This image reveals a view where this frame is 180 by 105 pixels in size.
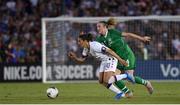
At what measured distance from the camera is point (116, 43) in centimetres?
1770

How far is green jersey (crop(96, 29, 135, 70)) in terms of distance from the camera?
17.5m

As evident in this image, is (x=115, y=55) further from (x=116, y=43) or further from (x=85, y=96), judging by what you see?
(x=85, y=96)

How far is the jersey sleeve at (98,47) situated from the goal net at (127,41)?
1008 cm

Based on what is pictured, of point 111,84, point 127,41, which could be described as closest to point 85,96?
point 111,84

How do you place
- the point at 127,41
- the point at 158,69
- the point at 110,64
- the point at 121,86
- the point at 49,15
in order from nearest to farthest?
the point at 110,64, the point at 121,86, the point at 158,69, the point at 127,41, the point at 49,15

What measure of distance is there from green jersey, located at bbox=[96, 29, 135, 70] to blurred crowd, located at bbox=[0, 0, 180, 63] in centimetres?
892

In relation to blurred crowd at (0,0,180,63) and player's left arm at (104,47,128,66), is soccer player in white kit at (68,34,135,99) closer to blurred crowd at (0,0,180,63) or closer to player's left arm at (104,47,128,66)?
player's left arm at (104,47,128,66)

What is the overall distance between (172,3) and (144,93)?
35.7ft

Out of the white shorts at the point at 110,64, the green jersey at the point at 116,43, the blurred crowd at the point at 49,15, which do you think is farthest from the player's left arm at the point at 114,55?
the blurred crowd at the point at 49,15

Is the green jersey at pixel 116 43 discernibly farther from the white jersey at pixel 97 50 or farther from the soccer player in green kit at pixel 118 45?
the white jersey at pixel 97 50

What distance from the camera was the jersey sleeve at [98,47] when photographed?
54.6ft

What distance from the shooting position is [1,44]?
2983 cm

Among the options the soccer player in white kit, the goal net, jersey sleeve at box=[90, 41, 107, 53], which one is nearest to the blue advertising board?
the goal net

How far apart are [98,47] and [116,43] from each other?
1.06 m
